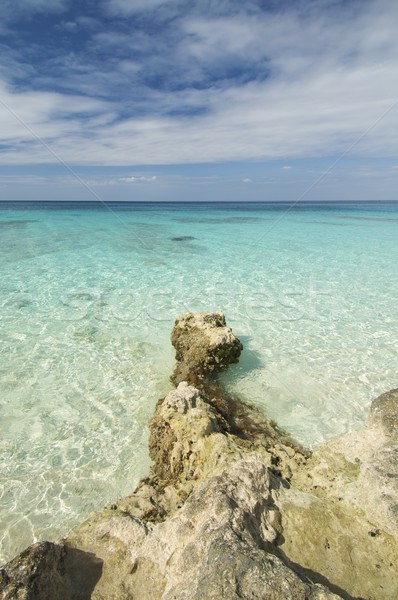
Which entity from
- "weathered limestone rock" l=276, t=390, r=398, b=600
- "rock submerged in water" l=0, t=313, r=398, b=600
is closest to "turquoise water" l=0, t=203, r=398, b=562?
"rock submerged in water" l=0, t=313, r=398, b=600

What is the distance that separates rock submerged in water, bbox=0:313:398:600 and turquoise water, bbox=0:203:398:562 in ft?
4.20

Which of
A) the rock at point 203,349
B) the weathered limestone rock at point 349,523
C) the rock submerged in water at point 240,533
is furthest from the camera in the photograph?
the rock at point 203,349

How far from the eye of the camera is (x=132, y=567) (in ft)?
9.11

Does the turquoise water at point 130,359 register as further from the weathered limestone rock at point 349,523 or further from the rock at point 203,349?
the weathered limestone rock at point 349,523

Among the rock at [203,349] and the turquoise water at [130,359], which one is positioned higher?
the rock at [203,349]

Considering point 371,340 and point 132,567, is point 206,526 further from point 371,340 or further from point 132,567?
point 371,340

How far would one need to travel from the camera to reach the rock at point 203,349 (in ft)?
22.2

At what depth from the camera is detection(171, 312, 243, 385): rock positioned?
6.78 m

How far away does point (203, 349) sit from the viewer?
23.0ft

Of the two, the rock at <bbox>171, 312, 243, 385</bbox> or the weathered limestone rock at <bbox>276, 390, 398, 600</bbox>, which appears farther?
the rock at <bbox>171, 312, 243, 385</bbox>

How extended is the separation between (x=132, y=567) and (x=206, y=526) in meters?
0.70

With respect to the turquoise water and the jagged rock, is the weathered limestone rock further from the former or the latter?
the turquoise water

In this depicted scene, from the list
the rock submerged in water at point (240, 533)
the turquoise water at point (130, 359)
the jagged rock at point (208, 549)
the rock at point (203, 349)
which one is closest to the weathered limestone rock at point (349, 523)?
the rock submerged in water at point (240, 533)

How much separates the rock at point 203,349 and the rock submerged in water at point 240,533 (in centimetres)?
236
